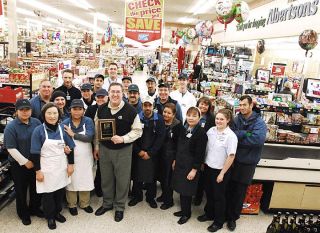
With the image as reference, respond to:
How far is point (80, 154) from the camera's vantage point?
3574 millimetres

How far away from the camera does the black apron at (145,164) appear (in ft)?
12.4

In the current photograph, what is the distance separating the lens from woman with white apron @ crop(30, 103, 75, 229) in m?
3.18

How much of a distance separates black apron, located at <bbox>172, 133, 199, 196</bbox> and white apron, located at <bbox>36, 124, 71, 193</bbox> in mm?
1329

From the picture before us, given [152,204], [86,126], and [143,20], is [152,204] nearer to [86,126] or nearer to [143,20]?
[86,126]

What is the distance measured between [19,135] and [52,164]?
1.54ft

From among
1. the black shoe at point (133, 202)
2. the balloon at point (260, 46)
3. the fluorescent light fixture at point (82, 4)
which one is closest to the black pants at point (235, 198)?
the black shoe at point (133, 202)

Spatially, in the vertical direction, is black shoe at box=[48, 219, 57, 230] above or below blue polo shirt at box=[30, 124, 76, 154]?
below

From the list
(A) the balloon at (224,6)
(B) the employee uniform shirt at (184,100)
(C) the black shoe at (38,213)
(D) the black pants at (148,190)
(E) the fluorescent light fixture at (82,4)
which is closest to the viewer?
(C) the black shoe at (38,213)

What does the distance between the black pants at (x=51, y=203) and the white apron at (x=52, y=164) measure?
113 millimetres

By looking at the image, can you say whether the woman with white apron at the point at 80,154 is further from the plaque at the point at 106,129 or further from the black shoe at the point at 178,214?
the black shoe at the point at 178,214

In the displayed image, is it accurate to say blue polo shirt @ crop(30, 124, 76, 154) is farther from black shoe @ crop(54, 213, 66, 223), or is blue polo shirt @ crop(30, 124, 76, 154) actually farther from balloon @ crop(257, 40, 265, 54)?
balloon @ crop(257, 40, 265, 54)

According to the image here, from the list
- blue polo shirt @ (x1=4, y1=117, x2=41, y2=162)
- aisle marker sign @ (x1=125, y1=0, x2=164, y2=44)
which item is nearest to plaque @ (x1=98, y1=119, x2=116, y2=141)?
blue polo shirt @ (x1=4, y1=117, x2=41, y2=162)

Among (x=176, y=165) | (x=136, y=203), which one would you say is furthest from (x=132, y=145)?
(x=136, y=203)

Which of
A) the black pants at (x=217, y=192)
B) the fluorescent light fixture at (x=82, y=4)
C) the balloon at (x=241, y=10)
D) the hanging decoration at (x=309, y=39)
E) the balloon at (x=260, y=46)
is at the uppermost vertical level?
the fluorescent light fixture at (x=82, y=4)
